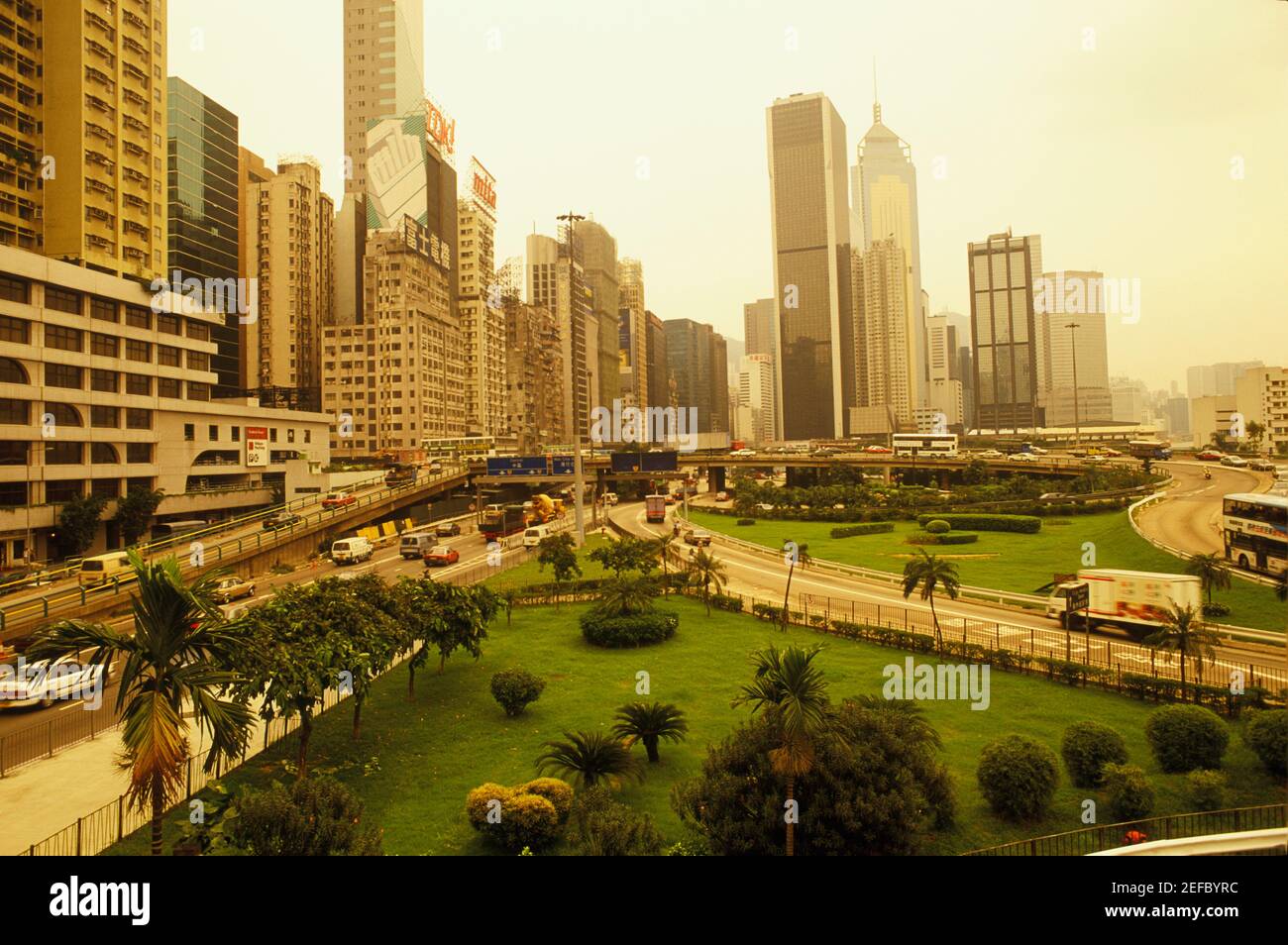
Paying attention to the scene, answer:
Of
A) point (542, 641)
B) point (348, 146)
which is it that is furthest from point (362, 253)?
point (542, 641)

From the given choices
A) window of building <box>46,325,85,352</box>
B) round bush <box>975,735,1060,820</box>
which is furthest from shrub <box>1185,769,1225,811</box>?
window of building <box>46,325,85,352</box>

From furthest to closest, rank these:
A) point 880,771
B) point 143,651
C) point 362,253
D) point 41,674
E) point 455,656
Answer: point 362,253, point 455,656, point 41,674, point 880,771, point 143,651

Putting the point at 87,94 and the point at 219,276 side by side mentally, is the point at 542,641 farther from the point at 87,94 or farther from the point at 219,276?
the point at 219,276

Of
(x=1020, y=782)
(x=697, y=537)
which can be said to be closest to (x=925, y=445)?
(x=697, y=537)

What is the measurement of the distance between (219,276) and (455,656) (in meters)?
77.8

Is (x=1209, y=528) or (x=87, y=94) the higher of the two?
(x=87, y=94)

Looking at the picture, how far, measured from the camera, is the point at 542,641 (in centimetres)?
2275

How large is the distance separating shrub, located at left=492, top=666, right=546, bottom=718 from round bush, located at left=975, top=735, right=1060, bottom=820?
9576 mm

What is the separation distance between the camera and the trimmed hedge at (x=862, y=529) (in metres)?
47.0

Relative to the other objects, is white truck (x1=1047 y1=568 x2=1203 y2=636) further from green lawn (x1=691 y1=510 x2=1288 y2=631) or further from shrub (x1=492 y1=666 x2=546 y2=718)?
shrub (x1=492 y1=666 x2=546 y2=718)

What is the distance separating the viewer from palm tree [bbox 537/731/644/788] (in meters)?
12.0

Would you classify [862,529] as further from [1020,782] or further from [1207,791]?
[1020,782]

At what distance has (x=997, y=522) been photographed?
4450cm

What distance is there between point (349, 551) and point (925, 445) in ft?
210
